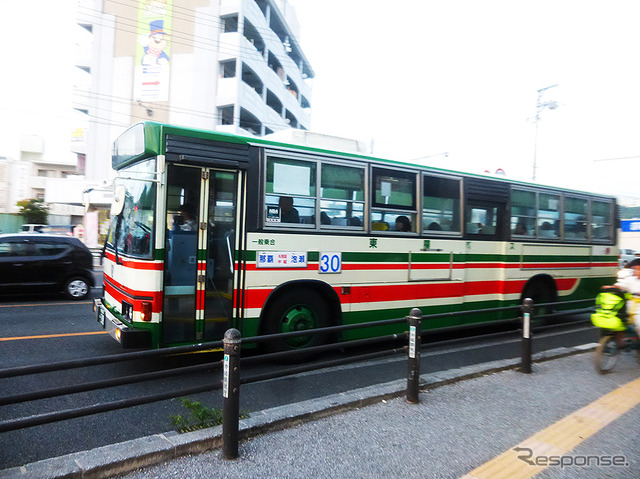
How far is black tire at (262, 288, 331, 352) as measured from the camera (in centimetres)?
610

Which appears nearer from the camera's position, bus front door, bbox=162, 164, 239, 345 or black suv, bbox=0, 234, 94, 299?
bus front door, bbox=162, 164, 239, 345

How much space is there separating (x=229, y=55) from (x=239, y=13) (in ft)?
10.6

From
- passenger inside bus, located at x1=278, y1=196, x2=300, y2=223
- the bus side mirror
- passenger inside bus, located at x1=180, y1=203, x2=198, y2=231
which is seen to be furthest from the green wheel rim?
the bus side mirror

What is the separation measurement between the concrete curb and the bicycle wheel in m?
3.05

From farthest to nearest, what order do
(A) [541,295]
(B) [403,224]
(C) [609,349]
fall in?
(A) [541,295] < (B) [403,224] < (C) [609,349]

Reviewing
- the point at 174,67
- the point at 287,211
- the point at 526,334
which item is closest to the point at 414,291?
the point at 526,334

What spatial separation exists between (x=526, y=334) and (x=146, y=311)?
15.8 ft

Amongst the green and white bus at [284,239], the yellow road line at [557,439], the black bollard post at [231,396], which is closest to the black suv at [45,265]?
the green and white bus at [284,239]

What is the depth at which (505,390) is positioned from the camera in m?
5.30

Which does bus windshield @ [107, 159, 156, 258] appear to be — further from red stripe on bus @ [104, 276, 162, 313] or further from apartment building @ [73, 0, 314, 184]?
apartment building @ [73, 0, 314, 184]

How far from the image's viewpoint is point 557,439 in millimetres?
4062

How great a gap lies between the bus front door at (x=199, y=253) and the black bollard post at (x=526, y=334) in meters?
3.85

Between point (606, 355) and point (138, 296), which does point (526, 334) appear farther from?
point (138, 296)

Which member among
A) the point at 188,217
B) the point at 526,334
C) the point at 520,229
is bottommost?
the point at 526,334
